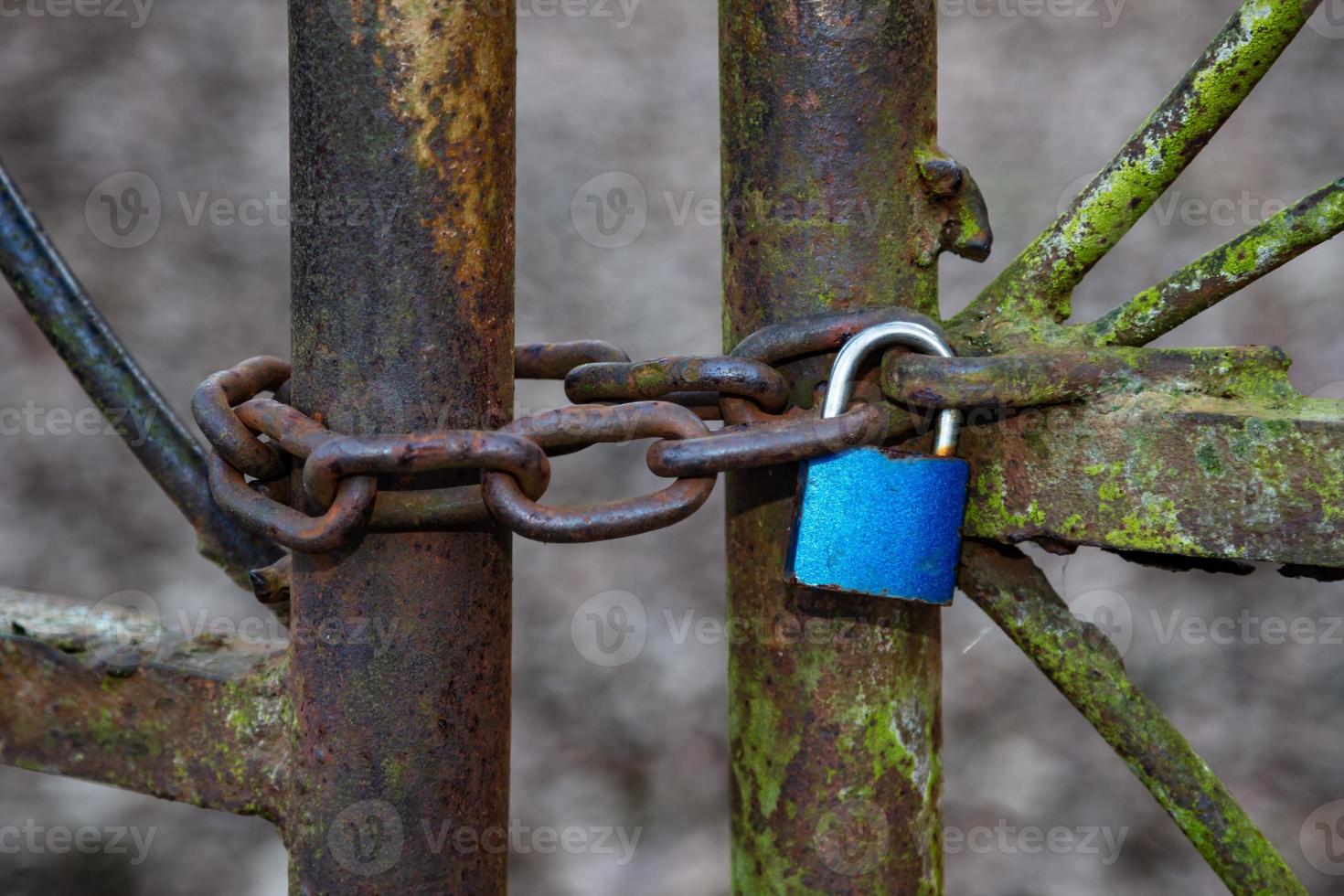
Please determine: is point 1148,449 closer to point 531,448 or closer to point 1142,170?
point 1142,170

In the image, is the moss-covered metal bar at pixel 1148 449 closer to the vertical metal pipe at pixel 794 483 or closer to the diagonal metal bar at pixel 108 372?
the vertical metal pipe at pixel 794 483

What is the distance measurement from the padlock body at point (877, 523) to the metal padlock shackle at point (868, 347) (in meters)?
0.02

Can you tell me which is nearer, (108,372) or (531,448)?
(531,448)

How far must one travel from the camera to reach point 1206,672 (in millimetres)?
1830

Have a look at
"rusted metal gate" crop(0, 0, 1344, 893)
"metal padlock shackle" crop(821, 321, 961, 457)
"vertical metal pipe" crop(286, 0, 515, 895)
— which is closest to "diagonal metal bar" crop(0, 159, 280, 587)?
"rusted metal gate" crop(0, 0, 1344, 893)

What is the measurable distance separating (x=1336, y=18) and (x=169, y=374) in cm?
168

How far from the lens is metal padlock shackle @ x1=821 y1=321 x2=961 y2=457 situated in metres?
0.63

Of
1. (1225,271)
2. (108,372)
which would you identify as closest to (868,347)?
(1225,271)

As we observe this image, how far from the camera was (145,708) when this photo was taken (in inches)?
29.7

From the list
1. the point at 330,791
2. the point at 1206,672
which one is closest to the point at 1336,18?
the point at 1206,672

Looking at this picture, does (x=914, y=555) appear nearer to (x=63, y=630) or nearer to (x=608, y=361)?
(x=608, y=361)

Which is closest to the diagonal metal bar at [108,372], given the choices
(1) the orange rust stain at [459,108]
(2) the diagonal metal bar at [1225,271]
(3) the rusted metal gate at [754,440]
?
(3) the rusted metal gate at [754,440]

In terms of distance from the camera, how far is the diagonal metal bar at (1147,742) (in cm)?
68

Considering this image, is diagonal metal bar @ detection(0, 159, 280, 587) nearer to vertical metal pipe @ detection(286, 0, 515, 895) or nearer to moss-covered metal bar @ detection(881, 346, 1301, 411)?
vertical metal pipe @ detection(286, 0, 515, 895)
